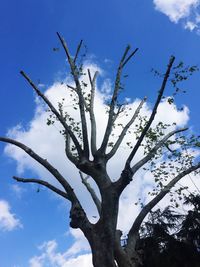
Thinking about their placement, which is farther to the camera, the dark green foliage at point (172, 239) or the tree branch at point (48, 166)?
the dark green foliage at point (172, 239)

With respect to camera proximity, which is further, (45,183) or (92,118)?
(92,118)

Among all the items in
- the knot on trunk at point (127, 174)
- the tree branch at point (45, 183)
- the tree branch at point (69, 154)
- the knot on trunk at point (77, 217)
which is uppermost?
the tree branch at point (69, 154)

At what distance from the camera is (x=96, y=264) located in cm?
899

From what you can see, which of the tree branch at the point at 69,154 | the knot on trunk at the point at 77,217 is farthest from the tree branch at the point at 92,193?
the knot on trunk at the point at 77,217

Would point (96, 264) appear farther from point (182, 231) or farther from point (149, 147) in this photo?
point (182, 231)

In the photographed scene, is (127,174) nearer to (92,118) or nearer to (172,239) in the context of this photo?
(92,118)

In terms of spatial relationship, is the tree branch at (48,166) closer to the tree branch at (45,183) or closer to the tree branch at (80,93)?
the tree branch at (45,183)

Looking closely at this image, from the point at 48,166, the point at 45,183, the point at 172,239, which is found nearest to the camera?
the point at 48,166

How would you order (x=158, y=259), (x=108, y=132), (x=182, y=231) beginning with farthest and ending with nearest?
(x=182, y=231) < (x=158, y=259) < (x=108, y=132)

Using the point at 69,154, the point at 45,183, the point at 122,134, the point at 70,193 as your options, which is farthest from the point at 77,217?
the point at 122,134

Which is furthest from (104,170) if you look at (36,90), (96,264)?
(36,90)

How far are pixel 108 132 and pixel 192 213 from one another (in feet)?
50.8

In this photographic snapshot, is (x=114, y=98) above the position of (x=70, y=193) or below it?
above

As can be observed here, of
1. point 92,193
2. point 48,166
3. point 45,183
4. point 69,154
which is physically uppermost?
point 69,154
